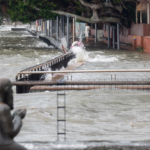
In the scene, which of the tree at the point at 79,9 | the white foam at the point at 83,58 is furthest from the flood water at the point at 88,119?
the tree at the point at 79,9

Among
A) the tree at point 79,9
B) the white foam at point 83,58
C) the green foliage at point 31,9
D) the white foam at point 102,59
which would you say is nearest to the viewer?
the white foam at point 83,58

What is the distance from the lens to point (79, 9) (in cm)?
3425

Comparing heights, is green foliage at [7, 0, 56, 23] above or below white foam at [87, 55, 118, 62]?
above

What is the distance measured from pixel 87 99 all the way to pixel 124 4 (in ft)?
72.2

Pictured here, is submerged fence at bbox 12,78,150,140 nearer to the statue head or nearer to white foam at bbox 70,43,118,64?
the statue head

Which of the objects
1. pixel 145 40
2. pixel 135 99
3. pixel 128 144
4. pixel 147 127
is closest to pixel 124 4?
pixel 145 40

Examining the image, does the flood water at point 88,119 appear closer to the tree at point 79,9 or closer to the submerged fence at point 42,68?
the submerged fence at point 42,68

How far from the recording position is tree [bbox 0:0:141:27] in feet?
102

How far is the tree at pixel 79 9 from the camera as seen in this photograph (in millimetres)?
31141

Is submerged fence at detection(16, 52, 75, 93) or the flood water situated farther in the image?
submerged fence at detection(16, 52, 75, 93)

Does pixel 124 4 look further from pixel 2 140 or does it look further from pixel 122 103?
pixel 2 140

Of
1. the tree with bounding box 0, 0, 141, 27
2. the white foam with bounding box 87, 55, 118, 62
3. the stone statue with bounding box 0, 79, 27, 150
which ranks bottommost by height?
the stone statue with bounding box 0, 79, 27, 150

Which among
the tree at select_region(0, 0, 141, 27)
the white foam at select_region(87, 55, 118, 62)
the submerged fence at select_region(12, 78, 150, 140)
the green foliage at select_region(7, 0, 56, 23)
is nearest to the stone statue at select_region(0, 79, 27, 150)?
the submerged fence at select_region(12, 78, 150, 140)

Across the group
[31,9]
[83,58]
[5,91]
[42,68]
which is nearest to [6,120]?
[5,91]
